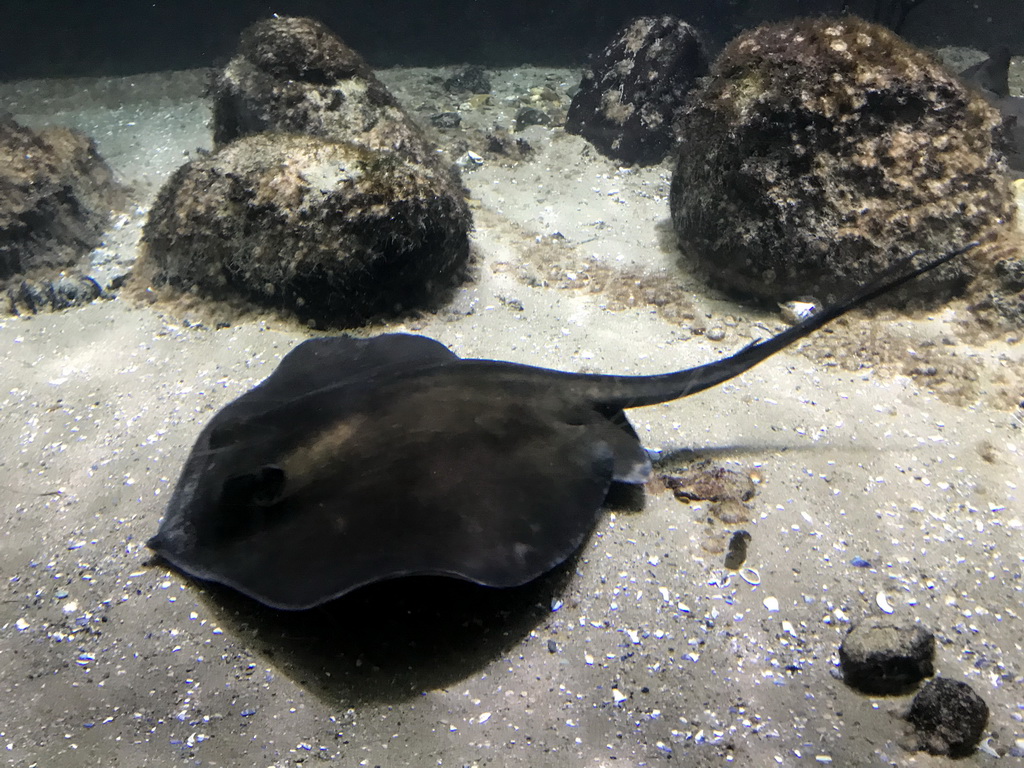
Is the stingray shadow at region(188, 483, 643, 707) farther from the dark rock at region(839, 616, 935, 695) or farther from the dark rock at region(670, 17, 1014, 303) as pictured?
the dark rock at region(670, 17, 1014, 303)

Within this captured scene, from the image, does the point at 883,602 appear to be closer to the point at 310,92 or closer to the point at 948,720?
the point at 948,720

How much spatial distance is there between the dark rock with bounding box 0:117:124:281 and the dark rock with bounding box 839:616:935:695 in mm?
8457

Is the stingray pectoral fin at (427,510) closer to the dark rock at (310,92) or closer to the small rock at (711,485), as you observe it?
the small rock at (711,485)

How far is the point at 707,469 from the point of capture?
12.8 ft

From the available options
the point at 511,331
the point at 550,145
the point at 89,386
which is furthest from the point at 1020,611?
the point at 550,145

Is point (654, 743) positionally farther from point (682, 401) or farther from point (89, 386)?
point (89, 386)

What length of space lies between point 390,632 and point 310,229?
151 inches

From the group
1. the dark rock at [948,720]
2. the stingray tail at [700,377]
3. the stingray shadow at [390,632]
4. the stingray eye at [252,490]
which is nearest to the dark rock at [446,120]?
the stingray tail at [700,377]

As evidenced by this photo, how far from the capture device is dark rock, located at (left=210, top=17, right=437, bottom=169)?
24.4ft

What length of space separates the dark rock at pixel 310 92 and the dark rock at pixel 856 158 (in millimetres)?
4046

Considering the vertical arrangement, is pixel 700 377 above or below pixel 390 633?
above

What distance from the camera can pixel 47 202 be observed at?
7113mm

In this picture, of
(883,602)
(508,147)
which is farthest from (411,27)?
(883,602)

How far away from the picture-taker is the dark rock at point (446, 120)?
1081 cm
